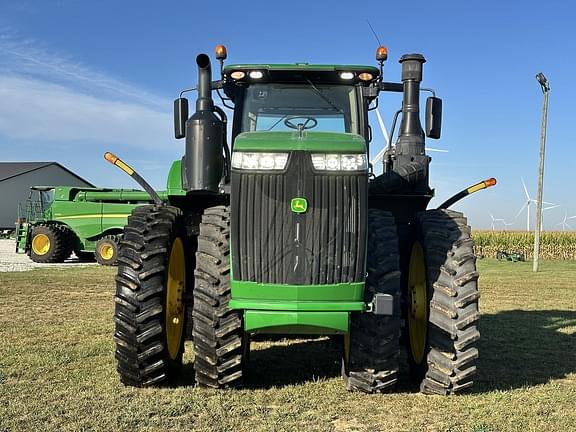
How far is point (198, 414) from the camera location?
15.5 ft

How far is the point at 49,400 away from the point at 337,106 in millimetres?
3704

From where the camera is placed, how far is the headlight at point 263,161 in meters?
4.87

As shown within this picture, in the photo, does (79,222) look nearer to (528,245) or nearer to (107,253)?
(107,253)

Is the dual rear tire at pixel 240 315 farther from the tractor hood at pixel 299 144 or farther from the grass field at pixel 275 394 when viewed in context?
the tractor hood at pixel 299 144

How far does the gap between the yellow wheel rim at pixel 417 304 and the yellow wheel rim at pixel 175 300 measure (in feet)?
7.18

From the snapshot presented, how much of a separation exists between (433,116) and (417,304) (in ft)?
6.26

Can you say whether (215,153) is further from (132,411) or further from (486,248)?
(486,248)

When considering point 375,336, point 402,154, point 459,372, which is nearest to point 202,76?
point 402,154

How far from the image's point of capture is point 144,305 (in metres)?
5.33

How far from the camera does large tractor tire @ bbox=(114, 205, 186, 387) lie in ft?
17.4

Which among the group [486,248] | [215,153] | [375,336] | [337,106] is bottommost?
[486,248]

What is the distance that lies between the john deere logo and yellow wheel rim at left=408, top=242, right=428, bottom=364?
1.59m

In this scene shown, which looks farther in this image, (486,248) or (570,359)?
(486,248)

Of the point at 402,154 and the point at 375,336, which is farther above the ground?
the point at 402,154
